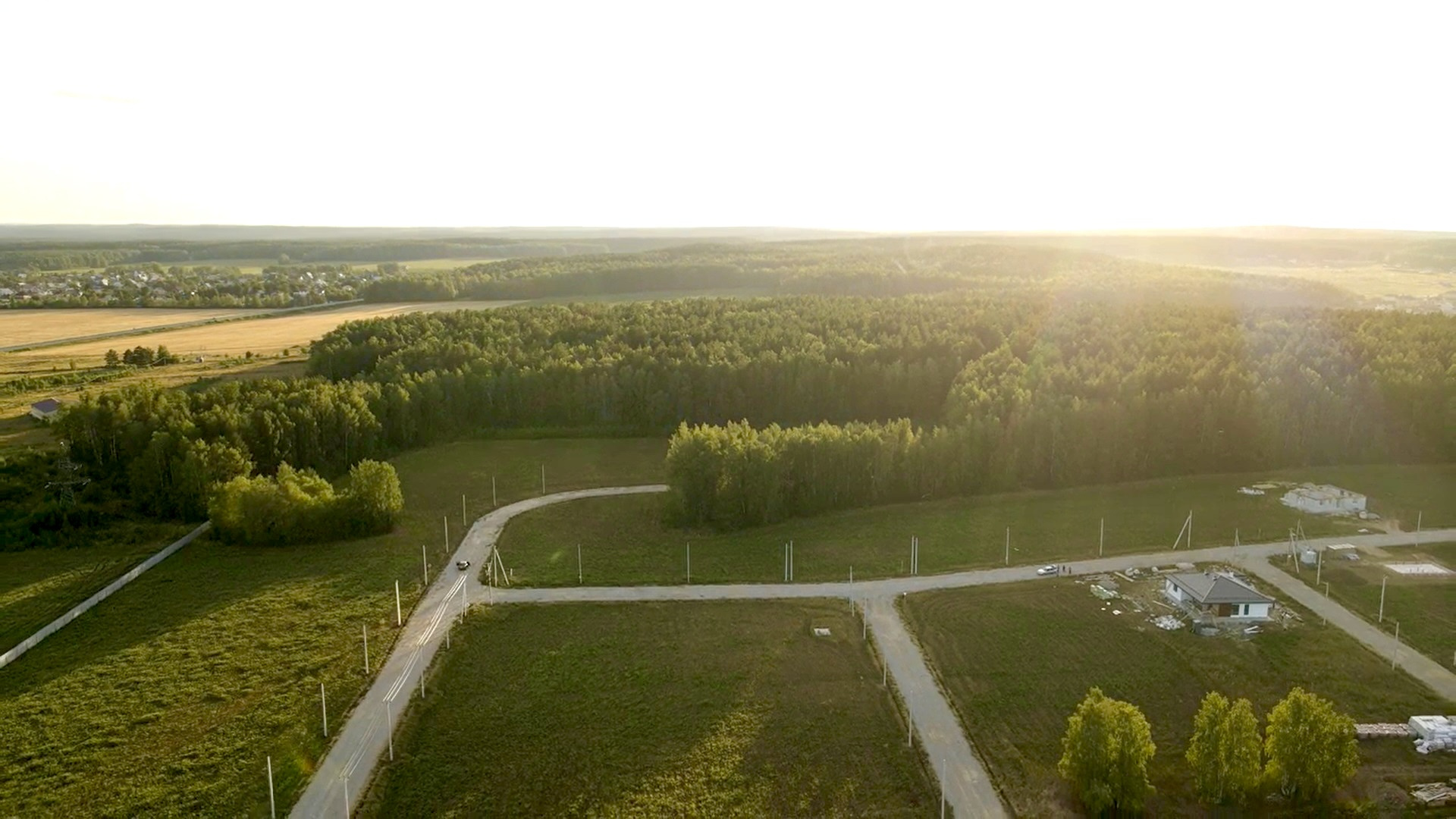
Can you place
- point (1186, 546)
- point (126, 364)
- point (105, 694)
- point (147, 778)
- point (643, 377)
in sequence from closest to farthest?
point (147, 778) < point (105, 694) < point (1186, 546) < point (643, 377) < point (126, 364)

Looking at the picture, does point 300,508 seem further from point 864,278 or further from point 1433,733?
point 864,278

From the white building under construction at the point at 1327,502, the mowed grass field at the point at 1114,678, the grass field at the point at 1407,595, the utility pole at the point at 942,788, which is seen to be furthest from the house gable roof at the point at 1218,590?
the utility pole at the point at 942,788

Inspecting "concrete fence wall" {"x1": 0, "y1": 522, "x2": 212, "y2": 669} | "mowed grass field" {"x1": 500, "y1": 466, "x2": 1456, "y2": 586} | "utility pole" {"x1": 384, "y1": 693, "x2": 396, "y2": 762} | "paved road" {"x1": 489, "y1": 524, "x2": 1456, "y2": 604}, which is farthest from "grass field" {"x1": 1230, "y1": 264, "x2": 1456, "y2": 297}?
"concrete fence wall" {"x1": 0, "y1": 522, "x2": 212, "y2": 669}

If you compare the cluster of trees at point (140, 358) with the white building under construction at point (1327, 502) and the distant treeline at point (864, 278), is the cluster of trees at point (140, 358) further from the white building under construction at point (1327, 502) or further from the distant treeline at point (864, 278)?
the white building under construction at point (1327, 502)

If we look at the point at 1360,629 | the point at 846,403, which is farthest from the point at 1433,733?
the point at 846,403

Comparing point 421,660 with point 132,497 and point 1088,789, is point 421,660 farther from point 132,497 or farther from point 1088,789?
point 132,497

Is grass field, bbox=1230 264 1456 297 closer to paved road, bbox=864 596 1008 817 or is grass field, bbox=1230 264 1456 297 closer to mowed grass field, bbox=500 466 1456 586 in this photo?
mowed grass field, bbox=500 466 1456 586

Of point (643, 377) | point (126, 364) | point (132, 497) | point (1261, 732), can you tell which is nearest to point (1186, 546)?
point (1261, 732)
